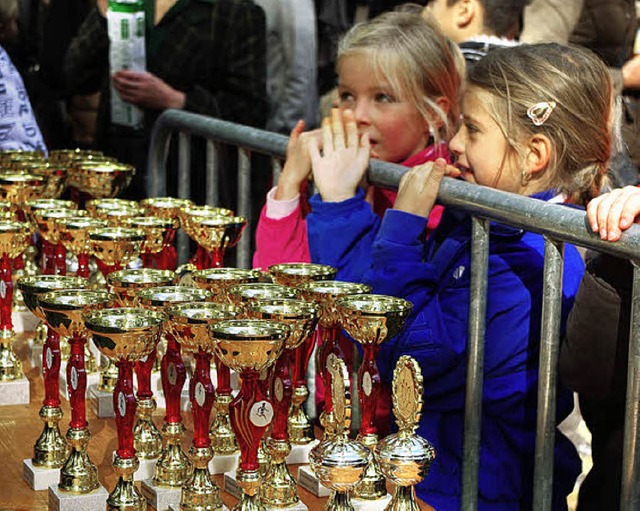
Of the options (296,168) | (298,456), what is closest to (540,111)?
(296,168)

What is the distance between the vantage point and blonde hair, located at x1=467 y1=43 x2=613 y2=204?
2.31m

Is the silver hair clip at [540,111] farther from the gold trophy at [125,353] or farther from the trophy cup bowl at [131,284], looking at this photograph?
the gold trophy at [125,353]

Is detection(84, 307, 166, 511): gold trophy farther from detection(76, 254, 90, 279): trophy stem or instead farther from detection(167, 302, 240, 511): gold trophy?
detection(76, 254, 90, 279): trophy stem

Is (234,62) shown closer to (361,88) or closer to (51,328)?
(361,88)

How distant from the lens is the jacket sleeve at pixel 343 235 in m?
2.27

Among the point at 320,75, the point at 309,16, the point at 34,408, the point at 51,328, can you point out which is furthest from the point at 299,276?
the point at 320,75

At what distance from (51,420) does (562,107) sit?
39.3 inches

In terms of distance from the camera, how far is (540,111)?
2.30m

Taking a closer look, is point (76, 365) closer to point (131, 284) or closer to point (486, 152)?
point (131, 284)

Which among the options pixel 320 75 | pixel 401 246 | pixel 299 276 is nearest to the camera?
pixel 299 276

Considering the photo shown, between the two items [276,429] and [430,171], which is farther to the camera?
[430,171]

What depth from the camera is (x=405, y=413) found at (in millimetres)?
1616

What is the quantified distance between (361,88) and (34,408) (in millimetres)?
1079

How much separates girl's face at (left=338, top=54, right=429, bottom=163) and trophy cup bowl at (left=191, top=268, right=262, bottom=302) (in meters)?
0.95
